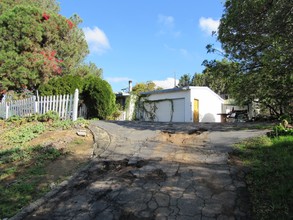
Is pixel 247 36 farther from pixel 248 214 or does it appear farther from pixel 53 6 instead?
pixel 53 6

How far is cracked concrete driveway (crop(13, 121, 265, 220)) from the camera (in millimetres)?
3848

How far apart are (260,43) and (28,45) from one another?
543 inches

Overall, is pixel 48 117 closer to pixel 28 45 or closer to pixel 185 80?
pixel 28 45

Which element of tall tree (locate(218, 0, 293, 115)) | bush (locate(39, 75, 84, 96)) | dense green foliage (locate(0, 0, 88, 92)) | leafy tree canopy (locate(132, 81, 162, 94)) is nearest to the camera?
tall tree (locate(218, 0, 293, 115))

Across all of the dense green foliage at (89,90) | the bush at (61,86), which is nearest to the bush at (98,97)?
the dense green foliage at (89,90)

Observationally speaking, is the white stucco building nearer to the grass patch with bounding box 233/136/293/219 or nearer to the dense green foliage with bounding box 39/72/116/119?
the dense green foliage with bounding box 39/72/116/119

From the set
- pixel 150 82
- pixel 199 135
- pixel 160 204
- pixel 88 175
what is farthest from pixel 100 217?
pixel 150 82

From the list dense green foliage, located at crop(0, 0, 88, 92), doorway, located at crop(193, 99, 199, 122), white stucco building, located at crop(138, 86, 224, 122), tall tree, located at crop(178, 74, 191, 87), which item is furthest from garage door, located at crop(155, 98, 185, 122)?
tall tree, located at crop(178, 74, 191, 87)

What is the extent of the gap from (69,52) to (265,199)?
19.3 metres

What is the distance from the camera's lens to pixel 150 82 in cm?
4459

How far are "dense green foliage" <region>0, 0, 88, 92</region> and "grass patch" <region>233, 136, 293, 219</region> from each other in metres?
14.4

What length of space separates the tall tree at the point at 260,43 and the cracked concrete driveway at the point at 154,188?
12.2ft

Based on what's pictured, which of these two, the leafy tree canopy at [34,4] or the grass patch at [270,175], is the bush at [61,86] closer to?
the grass patch at [270,175]

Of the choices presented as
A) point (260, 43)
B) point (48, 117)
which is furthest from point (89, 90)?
point (260, 43)
